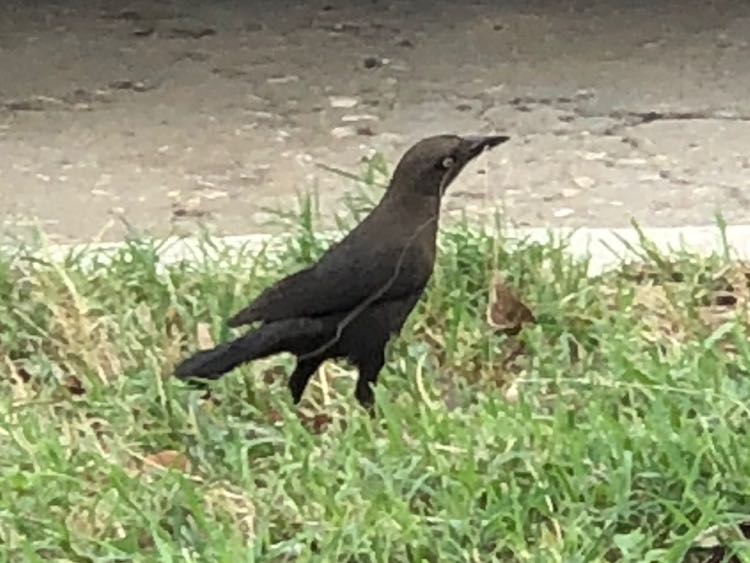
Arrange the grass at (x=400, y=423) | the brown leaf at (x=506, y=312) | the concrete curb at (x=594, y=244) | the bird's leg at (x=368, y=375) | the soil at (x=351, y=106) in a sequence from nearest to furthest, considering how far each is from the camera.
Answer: the grass at (x=400, y=423) → the bird's leg at (x=368, y=375) → the brown leaf at (x=506, y=312) → the concrete curb at (x=594, y=244) → the soil at (x=351, y=106)

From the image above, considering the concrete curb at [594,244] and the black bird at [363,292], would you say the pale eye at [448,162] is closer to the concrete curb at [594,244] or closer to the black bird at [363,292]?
the black bird at [363,292]

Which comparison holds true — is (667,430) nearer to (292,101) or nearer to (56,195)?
(56,195)

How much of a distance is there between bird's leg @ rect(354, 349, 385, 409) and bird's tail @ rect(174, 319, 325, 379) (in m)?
0.12

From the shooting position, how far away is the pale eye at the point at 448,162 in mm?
3676

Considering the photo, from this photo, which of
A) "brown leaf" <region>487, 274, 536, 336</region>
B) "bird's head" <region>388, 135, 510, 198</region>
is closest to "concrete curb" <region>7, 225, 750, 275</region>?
"brown leaf" <region>487, 274, 536, 336</region>

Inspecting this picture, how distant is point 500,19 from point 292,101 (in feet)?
3.53

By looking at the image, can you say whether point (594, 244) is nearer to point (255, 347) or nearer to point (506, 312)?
point (506, 312)

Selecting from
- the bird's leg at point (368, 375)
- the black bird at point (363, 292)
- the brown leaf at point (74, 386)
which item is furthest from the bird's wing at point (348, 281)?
the brown leaf at point (74, 386)

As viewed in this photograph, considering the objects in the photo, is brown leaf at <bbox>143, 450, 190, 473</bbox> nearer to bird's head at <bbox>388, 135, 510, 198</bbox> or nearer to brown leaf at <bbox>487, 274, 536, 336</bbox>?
bird's head at <bbox>388, 135, 510, 198</bbox>

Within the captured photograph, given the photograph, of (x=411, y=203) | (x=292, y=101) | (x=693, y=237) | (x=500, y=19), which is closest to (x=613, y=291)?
(x=693, y=237)

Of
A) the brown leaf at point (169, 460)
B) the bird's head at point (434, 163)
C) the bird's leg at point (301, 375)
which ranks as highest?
the bird's head at point (434, 163)

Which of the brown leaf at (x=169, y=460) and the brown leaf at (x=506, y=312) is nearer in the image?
the brown leaf at (x=169, y=460)

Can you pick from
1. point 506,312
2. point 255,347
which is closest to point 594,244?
point 506,312

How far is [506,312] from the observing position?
411 centimetres
